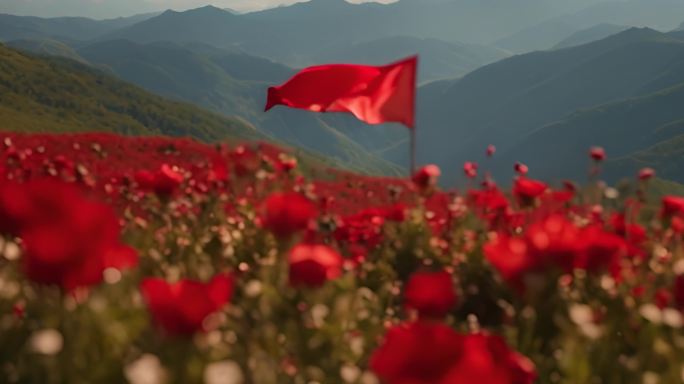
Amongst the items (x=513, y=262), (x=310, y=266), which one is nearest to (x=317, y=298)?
(x=310, y=266)

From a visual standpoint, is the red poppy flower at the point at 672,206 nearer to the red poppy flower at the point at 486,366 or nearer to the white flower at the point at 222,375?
the red poppy flower at the point at 486,366

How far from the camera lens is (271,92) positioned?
7414mm

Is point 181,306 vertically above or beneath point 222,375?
above

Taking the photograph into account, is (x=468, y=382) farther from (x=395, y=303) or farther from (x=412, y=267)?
(x=412, y=267)

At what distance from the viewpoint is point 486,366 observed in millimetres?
1364

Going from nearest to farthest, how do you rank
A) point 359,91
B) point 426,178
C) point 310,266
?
1. point 310,266
2. point 426,178
3. point 359,91

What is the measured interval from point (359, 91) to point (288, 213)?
432 centimetres

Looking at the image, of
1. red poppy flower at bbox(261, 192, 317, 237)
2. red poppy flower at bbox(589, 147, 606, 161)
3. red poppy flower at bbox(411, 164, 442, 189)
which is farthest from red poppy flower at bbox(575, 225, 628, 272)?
red poppy flower at bbox(589, 147, 606, 161)

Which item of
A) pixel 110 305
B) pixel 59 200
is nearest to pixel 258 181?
pixel 110 305

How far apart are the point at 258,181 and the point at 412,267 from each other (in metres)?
1.63

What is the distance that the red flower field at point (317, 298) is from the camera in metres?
1.72

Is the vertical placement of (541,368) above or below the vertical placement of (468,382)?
below

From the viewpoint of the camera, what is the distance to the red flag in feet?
20.1

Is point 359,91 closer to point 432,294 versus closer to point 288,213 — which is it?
point 288,213
